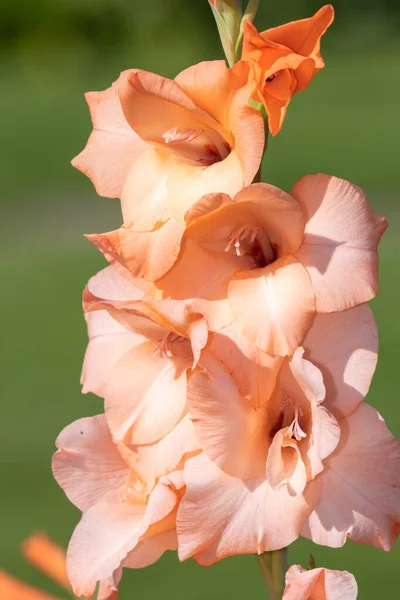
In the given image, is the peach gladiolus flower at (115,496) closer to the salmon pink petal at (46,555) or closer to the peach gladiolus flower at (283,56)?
the salmon pink petal at (46,555)

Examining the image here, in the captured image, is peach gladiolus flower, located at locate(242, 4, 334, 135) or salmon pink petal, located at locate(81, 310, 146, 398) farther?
salmon pink petal, located at locate(81, 310, 146, 398)

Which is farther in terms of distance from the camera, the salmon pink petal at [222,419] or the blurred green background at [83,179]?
the blurred green background at [83,179]

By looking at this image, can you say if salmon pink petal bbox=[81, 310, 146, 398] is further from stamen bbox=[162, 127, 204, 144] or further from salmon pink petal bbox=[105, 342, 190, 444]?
stamen bbox=[162, 127, 204, 144]

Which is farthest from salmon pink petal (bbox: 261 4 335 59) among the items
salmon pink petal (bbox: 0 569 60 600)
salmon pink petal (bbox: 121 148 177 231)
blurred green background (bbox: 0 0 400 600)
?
blurred green background (bbox: 0 0 400 600)

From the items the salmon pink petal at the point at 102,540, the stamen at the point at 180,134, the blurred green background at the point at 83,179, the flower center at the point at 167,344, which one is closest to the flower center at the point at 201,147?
→ the stamen at the point at 180,134

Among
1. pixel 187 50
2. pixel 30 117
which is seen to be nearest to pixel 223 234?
pixel 30 117

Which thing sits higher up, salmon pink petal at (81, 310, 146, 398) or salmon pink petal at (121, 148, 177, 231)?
salmon pink petal at (121, 148, 177, 231)
